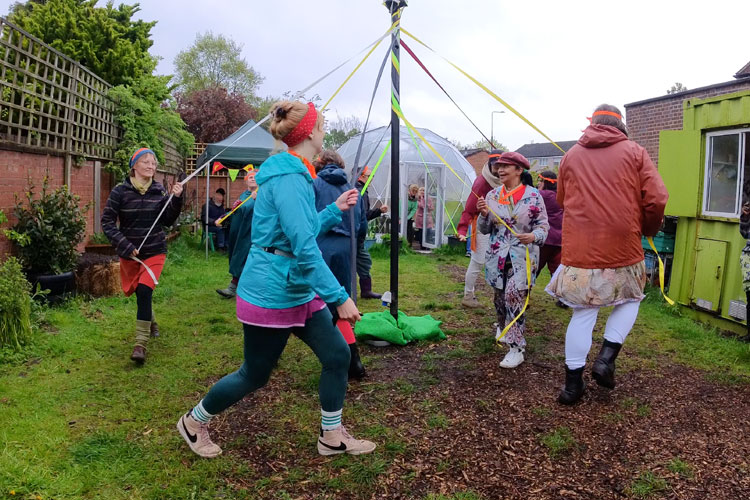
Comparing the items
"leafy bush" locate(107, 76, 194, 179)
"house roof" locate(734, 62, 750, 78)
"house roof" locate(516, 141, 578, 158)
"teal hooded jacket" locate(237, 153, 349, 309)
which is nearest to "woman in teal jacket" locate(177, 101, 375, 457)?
"teal hooded jacket" locate(237, 153, 349, 309)

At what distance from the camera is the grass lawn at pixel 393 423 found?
2791mm

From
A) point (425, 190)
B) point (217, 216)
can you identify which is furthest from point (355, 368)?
point (425, 190)

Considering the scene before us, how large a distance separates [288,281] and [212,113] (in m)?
27.5

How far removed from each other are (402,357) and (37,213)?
4417 mm

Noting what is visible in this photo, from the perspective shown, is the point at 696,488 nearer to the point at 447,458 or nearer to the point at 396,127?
the point at 447,458

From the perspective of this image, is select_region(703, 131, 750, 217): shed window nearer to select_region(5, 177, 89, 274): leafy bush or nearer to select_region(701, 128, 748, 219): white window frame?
select_region(701, 128, 748, 219): white window frame

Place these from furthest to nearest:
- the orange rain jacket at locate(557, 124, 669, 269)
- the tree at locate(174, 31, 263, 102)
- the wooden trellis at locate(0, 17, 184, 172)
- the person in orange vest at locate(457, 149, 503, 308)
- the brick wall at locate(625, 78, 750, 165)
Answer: the tree at locate(174, 31, 263, 102) < the brick wall at locate(625, 78, 750, 165) < the wooden trellis at locate(0, 17, 184, 172) < the person in orange vest at locate(457, 149, 503, 308) < the orange rain jacket at locate(557, 124, 669, 269)

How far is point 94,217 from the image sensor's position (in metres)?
8.87

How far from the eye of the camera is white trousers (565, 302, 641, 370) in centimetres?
368

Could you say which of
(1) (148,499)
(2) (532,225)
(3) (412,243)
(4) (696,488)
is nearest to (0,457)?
(1) (148,499)

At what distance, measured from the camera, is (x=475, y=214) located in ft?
19.3

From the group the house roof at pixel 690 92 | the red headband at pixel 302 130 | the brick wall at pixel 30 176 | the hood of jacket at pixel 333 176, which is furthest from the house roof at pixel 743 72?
the red headband at pixel 302 130

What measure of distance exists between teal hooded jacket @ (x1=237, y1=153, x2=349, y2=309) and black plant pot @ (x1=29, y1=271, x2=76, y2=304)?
14.2 feet

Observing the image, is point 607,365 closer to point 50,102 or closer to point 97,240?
point 50,102
